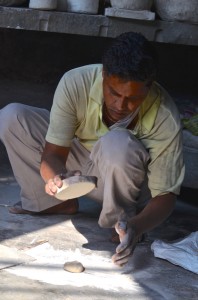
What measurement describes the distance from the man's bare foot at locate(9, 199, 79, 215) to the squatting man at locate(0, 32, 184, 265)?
0.29 meters

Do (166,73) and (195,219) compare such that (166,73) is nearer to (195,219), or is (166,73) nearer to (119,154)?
(195,219)

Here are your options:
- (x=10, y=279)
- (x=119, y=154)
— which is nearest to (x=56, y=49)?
(x=119, y=154)

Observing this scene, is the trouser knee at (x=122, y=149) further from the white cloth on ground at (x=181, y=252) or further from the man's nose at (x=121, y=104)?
the white cloth on ground at (x=181, y=252)

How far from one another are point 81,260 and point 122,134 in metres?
0.61

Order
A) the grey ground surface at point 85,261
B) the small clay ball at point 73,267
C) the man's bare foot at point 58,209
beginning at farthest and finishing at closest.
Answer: the man's bare foot at point 58,209, the small clay ball at point 73,267, the grey ground surface at point 85,261

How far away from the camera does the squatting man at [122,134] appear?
2924 mm

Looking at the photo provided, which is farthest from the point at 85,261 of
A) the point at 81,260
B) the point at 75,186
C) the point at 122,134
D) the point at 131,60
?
the point at 131,60

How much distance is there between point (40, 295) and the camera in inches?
109

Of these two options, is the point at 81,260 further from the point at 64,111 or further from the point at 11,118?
the point at 11,118

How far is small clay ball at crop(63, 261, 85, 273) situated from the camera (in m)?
3.05

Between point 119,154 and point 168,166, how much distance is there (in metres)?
0.24

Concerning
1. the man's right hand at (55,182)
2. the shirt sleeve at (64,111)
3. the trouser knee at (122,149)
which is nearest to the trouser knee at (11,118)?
the shirt sleeve at (64,111)

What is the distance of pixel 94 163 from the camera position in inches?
134

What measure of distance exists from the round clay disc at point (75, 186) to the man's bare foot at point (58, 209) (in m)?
0.68
